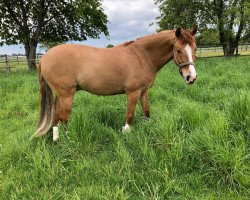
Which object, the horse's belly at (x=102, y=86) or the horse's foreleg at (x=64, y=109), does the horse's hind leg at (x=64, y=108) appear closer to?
the horse's foreleg at (x=64, y=109)

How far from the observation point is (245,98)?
4.43 m

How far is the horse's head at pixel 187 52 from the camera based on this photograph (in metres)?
4.55

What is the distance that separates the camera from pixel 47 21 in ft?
72.9

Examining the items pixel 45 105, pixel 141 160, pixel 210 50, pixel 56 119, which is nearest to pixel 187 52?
pixel 141 160

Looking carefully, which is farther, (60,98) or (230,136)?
(60,98)

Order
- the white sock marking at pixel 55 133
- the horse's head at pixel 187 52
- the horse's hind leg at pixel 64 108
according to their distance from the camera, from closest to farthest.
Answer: the horse's head at pixel 187 52
the white sock marking at pixel 55 133
the horse's hind leg at pixel 64 108

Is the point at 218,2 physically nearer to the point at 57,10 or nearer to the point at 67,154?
the point at 57,10

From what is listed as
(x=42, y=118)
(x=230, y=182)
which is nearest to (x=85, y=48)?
(x=42, y=118)

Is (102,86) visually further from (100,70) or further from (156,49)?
(156,49)

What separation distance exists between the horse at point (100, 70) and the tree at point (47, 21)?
16.2m

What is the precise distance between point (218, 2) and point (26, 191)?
82.4 feet

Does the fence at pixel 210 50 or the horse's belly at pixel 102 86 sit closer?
the horse's belly at pixel 102 86

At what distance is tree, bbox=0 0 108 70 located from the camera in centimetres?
2114

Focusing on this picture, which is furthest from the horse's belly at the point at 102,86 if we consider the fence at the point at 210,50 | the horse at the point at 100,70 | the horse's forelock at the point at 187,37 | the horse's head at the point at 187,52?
the fence at the point at 210,50
